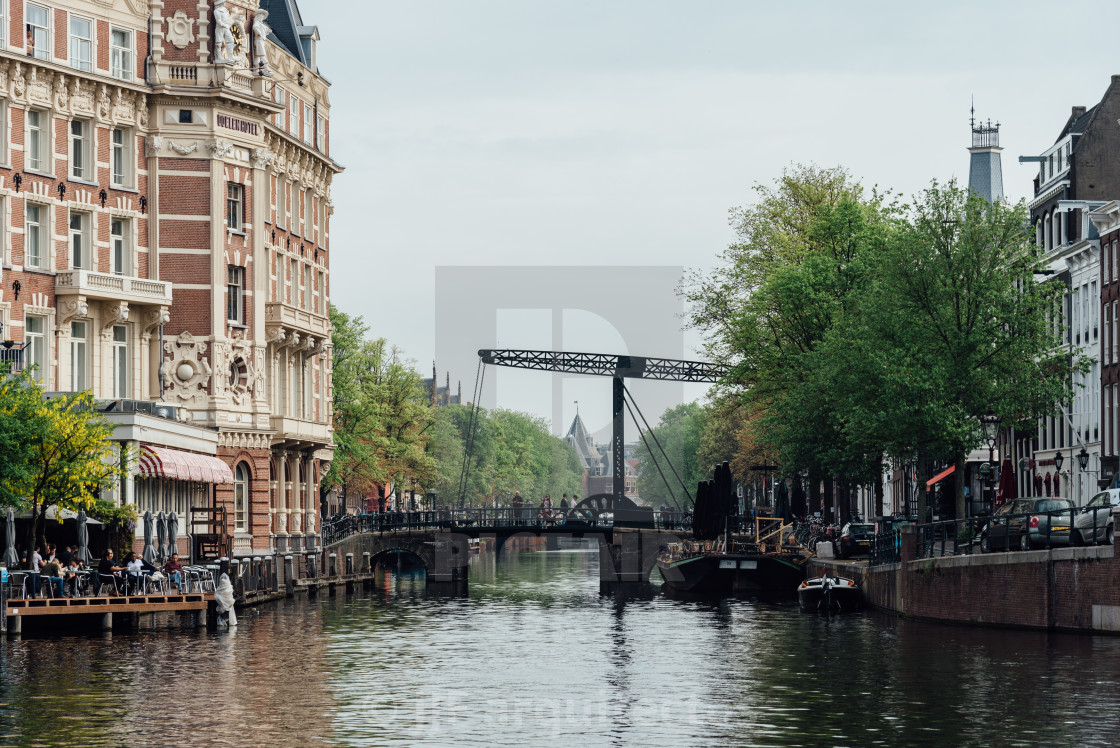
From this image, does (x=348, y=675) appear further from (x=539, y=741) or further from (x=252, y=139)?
(x=252, y=139)

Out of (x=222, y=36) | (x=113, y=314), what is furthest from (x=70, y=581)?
(x=222, y=36)

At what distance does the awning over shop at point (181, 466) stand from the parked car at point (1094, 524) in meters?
29.0

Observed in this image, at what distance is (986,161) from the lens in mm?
110875

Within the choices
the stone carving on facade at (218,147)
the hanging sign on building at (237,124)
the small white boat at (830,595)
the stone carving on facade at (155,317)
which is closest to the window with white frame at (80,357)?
the stone carving on facade at (155,317)

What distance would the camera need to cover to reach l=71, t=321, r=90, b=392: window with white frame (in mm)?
64312

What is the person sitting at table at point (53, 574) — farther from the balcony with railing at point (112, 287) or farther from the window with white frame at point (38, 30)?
the window with white frame at point (38, 30)

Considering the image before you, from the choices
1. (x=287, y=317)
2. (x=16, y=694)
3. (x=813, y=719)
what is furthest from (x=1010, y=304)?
(x=16, y=694)

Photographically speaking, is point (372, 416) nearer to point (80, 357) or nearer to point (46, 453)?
point (80, 357)

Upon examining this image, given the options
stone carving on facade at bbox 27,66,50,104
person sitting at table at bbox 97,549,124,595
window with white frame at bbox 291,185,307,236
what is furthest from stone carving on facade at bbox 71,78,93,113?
person sitting at table at bbox 97,549,124,595

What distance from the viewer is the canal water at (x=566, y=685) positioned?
2644 cm

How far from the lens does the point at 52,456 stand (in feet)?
166

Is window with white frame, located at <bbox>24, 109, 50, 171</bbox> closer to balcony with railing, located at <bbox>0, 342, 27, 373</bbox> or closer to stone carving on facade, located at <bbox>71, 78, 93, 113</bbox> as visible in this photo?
stone carving on facade, located at <bbox>71, 78, 93, 113</bbox>

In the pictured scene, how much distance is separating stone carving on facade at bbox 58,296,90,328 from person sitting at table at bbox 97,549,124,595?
557 inches

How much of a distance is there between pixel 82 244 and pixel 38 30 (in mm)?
7494
